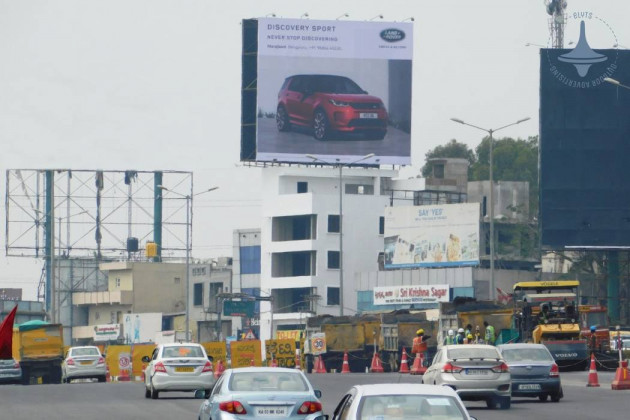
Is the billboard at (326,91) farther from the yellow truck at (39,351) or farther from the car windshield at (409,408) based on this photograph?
the car windshield at (409,408)

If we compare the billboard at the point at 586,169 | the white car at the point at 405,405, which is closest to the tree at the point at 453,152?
the billboard at the point at 586,169

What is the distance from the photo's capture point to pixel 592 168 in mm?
69812

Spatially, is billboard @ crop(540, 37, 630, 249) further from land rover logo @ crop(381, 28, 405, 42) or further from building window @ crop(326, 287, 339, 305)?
building window @ crop(326, 287, 339, 305)

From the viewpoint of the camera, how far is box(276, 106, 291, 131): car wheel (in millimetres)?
99625

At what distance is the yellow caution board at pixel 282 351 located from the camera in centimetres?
6141

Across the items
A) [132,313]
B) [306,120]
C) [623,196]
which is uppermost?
[306,120]

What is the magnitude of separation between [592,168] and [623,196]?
1.91 metres

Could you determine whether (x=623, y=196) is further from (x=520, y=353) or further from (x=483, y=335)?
(x=520, y=353)

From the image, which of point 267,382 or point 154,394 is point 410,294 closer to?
point 154,394

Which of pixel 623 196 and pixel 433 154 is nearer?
pixel 623 196

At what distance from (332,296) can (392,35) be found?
18676mm

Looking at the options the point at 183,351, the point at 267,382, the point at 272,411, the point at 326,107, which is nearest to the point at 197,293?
the point at 326,107

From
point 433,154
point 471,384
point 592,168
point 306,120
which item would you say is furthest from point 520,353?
point 433,154

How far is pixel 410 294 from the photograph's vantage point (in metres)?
97.1
